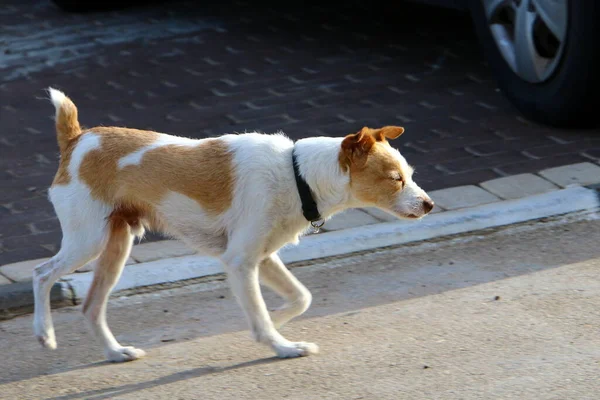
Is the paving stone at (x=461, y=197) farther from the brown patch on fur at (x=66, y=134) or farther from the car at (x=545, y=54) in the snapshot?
the brown patch on fur at (x=66, y=134)

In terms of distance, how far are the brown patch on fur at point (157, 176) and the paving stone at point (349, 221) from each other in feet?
5.28

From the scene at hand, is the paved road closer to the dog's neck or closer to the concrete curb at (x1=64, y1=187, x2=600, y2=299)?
the concrete curb at (x1=64, y1=187, x2=600, y2=299)

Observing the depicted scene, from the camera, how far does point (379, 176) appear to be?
4312mm

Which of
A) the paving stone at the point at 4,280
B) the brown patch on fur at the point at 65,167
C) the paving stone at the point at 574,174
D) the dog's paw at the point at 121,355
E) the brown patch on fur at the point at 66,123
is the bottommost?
the paving stone at the point at 4,280

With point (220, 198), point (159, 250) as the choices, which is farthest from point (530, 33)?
point (220, 198)

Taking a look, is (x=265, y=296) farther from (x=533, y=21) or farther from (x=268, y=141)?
(x=533, y=21)

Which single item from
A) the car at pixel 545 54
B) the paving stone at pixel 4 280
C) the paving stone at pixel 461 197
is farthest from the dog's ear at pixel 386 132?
the car at pixel 545 54

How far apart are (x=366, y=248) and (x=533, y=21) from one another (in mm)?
2260

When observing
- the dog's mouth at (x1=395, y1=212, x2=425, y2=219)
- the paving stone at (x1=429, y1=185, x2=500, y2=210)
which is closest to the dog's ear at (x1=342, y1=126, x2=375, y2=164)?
the dog's mouth at (x1=395, y1=212, x2=425, y2=219)

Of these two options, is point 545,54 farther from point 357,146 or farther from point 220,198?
point 220,198

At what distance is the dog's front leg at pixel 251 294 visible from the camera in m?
4.42

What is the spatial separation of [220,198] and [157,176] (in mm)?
290

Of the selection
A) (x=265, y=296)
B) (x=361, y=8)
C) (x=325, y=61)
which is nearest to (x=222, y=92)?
(x=325, y=61)

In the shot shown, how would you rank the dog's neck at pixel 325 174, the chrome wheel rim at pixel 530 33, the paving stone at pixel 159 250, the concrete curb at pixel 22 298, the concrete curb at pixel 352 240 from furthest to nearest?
the chrome wheel rim at pixel 530 33 < the paving stone at pixel 159 250 < the concrete curb at pixel 352 240 < the concrete curb at pixel 22 298 < the dog's neck at pixel 325 174
